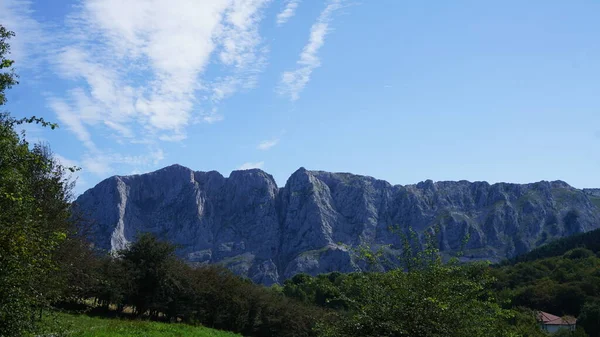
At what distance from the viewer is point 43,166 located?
10.5 meters

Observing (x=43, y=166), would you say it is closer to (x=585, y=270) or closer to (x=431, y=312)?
(x=431, y=312)

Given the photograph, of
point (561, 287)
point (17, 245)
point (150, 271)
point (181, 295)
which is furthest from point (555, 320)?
point (17, 245)

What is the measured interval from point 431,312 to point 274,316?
5240 centimetres

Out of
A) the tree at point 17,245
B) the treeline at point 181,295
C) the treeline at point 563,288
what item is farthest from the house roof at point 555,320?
the tree at point 17,245

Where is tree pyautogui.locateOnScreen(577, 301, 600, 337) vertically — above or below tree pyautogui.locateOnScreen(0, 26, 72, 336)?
below

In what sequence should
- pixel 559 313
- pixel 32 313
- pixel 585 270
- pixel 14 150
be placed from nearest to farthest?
pixel 32 313
pixel 14 150
pixel 559 313
pixel 585 270

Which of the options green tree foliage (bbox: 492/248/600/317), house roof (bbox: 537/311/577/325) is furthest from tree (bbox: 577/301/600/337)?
green tree foliage (bbox: 492/248/600/317)

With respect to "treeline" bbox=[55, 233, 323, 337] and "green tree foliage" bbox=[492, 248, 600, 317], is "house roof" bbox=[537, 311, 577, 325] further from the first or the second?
"treeline" bbox=[55, 233, 323, 337]

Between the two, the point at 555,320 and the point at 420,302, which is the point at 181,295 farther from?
the point at 555,320

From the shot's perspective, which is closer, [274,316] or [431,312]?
[431,312]

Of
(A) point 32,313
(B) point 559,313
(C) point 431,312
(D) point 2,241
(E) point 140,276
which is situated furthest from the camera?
(B) point 559,313

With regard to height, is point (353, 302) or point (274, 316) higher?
point (353, 302)

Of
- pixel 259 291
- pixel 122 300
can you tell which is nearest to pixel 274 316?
pixel 259 291

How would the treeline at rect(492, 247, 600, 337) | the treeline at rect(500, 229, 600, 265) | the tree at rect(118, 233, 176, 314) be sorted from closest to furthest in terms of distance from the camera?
the tree at rect(118, 233, 176, 314)
the treeline at rect(492, 247, 600, 337)
the treeline at rect(500, 229, 600, 265)
